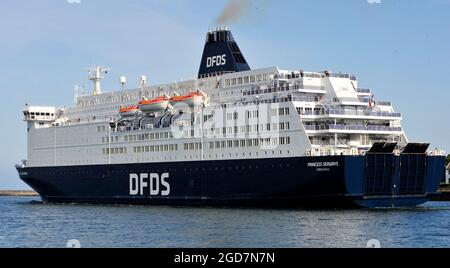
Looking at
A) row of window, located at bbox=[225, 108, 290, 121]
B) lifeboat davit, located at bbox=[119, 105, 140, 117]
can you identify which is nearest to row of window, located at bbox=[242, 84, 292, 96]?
row of window, located at bbox=[225, 108, 290, 121]

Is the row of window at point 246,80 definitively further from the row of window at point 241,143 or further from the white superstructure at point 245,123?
the row of window at point 241,143

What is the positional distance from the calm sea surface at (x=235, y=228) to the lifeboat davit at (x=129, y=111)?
14.7 meters

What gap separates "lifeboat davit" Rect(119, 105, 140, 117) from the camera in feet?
194

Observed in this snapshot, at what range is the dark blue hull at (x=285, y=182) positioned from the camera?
141 feet

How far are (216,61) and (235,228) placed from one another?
24.4 m

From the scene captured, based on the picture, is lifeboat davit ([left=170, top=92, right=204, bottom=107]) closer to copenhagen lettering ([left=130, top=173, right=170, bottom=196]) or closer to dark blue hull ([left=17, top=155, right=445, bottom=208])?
dark blue hull ([left=17, top=155, right=445, bottom=208])

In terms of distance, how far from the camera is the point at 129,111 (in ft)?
195

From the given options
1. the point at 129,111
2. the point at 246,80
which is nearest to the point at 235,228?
the point at 246,80

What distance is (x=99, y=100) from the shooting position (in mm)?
65875

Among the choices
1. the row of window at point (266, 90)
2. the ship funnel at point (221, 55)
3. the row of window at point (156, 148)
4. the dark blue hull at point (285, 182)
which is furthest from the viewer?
the ship funnel at point (221, 55)

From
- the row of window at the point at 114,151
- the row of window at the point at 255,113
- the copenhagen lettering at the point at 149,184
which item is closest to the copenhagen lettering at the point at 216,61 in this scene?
the row of window at the point at 255,113

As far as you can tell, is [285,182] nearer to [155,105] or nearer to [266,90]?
[266,90]

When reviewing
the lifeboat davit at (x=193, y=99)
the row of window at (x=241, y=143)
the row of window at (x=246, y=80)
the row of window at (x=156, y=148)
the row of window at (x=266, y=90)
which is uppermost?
the row of window at (x=246, y=80)

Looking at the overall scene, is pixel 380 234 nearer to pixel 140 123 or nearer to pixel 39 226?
pixel 39 226
